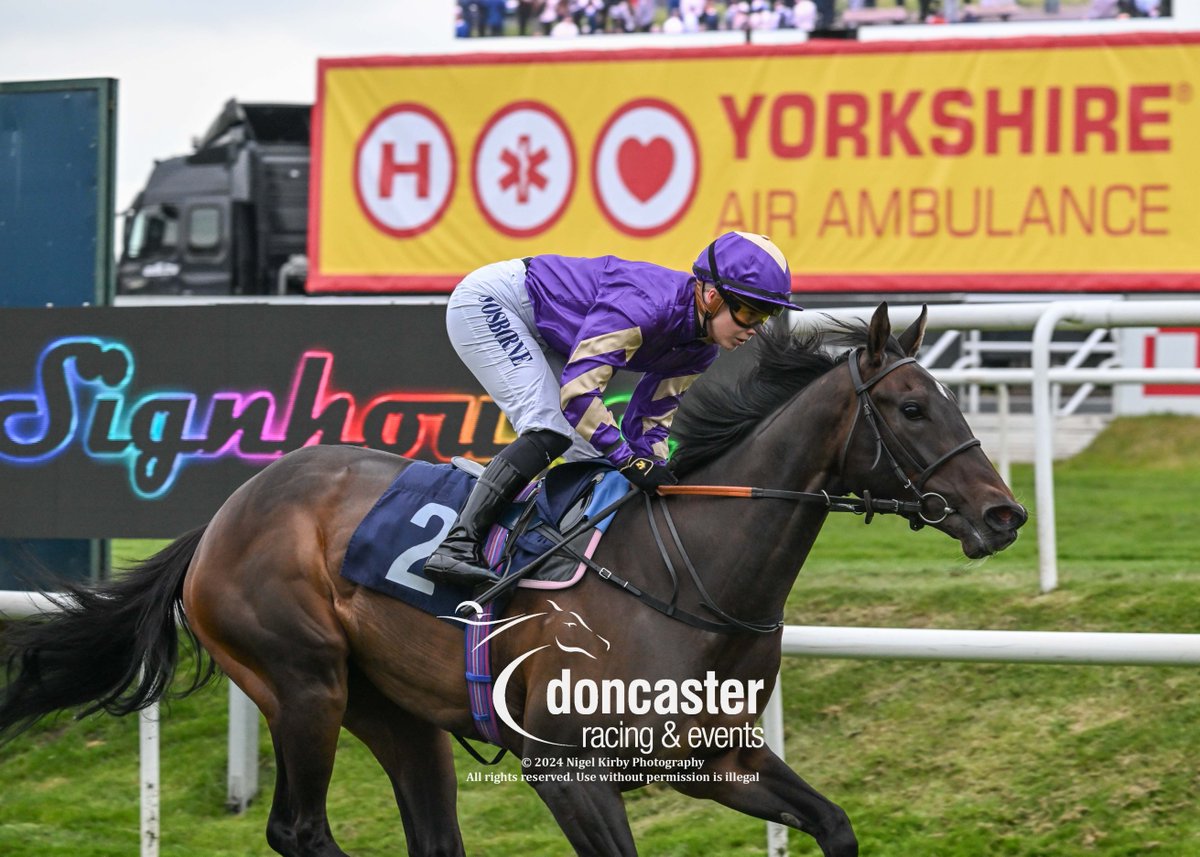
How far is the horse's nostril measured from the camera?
124 inches

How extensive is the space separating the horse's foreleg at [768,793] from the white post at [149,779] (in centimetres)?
165

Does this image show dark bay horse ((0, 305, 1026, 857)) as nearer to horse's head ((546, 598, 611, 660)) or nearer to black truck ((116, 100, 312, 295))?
horse's head ((546, 598, 611, 660))

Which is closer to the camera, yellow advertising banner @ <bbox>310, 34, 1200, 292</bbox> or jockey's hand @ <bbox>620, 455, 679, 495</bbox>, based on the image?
jockey's hand @ <bbox>620, 455, 679, 495</bbox>

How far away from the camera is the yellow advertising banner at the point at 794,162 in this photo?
1054 centimetres

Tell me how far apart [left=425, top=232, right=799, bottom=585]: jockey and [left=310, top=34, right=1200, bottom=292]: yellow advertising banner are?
23.6ft

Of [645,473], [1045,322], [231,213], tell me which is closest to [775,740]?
[645,473]

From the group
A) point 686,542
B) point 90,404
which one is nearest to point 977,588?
point 686,542

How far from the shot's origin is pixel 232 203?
49.9 ft

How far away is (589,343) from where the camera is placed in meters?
3.48

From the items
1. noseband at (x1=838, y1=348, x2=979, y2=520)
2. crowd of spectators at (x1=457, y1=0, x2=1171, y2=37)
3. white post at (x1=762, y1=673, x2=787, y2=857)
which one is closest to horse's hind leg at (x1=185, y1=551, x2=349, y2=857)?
white post at (x1=762, y1=673, x2=787, y2=857)

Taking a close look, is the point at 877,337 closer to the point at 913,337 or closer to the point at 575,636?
the point at 913,337

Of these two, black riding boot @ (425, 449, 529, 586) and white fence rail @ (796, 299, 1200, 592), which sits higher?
white fence rail @ (796, 299, 1200, 592)

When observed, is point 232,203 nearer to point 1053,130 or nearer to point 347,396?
point 1053,130

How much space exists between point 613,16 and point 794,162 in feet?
8.63
